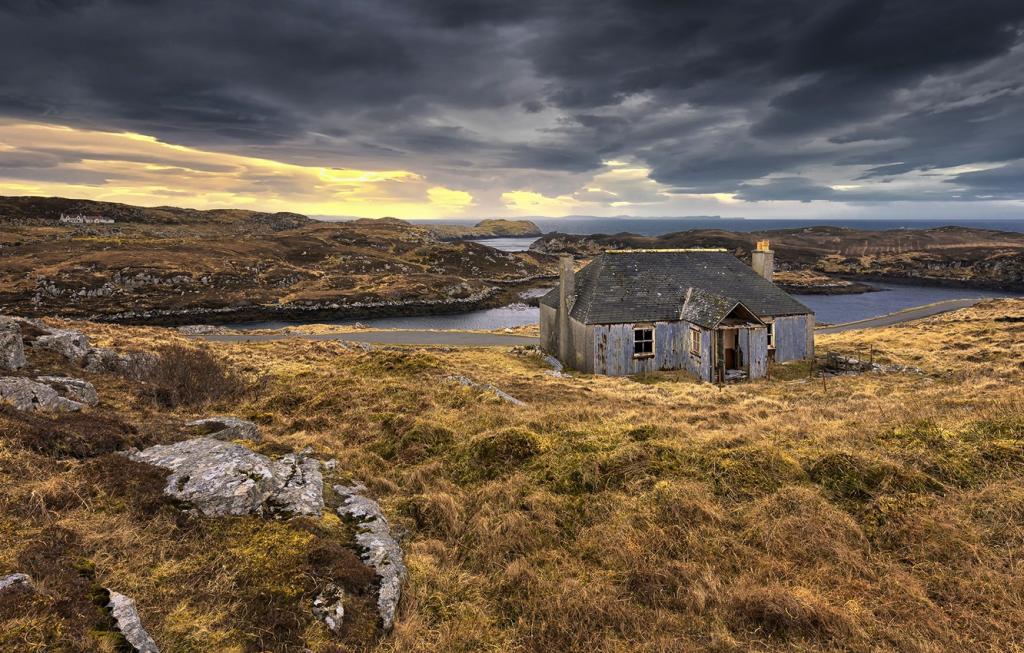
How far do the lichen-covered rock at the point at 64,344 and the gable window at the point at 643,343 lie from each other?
25.2 m

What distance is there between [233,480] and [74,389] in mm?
6699

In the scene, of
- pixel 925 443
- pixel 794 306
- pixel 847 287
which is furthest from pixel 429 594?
pixel 847 287

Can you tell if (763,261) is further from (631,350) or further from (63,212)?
(63,212)

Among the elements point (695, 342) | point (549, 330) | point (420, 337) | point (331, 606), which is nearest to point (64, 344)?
point (331, 606)

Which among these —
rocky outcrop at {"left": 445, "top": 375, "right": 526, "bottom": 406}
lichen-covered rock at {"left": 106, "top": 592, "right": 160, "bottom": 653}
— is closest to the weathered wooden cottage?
rocky outcrop at {"left": 445, "top": 375, "right": 526, "bottom": 406}

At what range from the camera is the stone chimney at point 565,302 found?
31641mm

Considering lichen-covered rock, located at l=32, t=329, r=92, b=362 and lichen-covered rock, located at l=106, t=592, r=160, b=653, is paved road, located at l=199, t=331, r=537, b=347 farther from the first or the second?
lichen-covered rock, located at l=106, t=592, r=160, b=653

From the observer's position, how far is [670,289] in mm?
31156

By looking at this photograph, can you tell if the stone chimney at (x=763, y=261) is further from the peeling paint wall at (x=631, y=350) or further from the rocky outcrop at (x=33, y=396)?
the rocky outcrop at (x=33, y=396)

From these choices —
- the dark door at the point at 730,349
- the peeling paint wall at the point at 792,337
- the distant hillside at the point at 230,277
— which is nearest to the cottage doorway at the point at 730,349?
the dark door at the point at 730,349

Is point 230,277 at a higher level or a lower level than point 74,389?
higher

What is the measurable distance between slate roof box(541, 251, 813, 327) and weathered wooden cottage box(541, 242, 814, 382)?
0.06 metres

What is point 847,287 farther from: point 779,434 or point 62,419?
point 62,419

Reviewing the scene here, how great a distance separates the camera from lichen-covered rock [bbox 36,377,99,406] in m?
10.8
